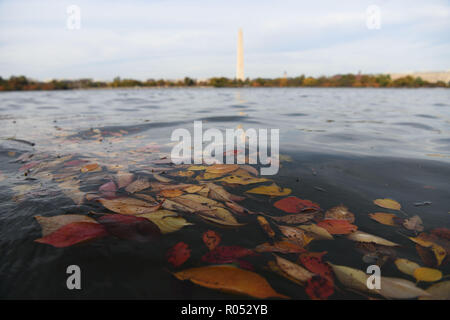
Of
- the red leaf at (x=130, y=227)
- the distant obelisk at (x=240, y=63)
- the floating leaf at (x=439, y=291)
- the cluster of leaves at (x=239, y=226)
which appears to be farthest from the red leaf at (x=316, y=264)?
the distant obelisk at (x=240, y=63)

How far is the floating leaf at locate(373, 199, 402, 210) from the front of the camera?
120 cm

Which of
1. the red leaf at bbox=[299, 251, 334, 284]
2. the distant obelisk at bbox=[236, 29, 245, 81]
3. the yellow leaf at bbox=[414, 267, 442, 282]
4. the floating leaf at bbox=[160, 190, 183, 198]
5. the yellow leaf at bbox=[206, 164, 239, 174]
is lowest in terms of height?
the yellow leaf at bbox=[414, 267, 442, 282]

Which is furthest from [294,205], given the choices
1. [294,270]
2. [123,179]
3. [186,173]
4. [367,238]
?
[123,179]

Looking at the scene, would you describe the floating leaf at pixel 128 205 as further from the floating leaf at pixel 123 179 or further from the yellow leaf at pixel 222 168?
the yellow leaf at pixel 222 168

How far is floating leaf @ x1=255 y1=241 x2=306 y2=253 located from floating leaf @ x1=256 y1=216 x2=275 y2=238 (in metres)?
0.06

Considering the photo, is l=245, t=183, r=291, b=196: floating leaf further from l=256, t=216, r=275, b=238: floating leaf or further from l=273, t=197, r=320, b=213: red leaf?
l=256, t=216, r=275, b=238: floating leaf

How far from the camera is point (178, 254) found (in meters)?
0.83

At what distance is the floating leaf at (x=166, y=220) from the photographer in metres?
0.96

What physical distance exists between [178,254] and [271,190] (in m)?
0.70

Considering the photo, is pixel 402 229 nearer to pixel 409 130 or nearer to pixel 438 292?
pixel 438 292

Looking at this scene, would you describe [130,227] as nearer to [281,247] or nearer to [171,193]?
[171,193]

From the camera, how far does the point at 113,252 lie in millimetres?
818

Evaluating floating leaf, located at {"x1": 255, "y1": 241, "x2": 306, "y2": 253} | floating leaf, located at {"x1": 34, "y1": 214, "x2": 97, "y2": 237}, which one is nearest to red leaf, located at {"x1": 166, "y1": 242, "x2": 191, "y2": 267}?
floating leaf, located at {"x1": 255, "y1": 241, "x2": 306, "y2": 253}
